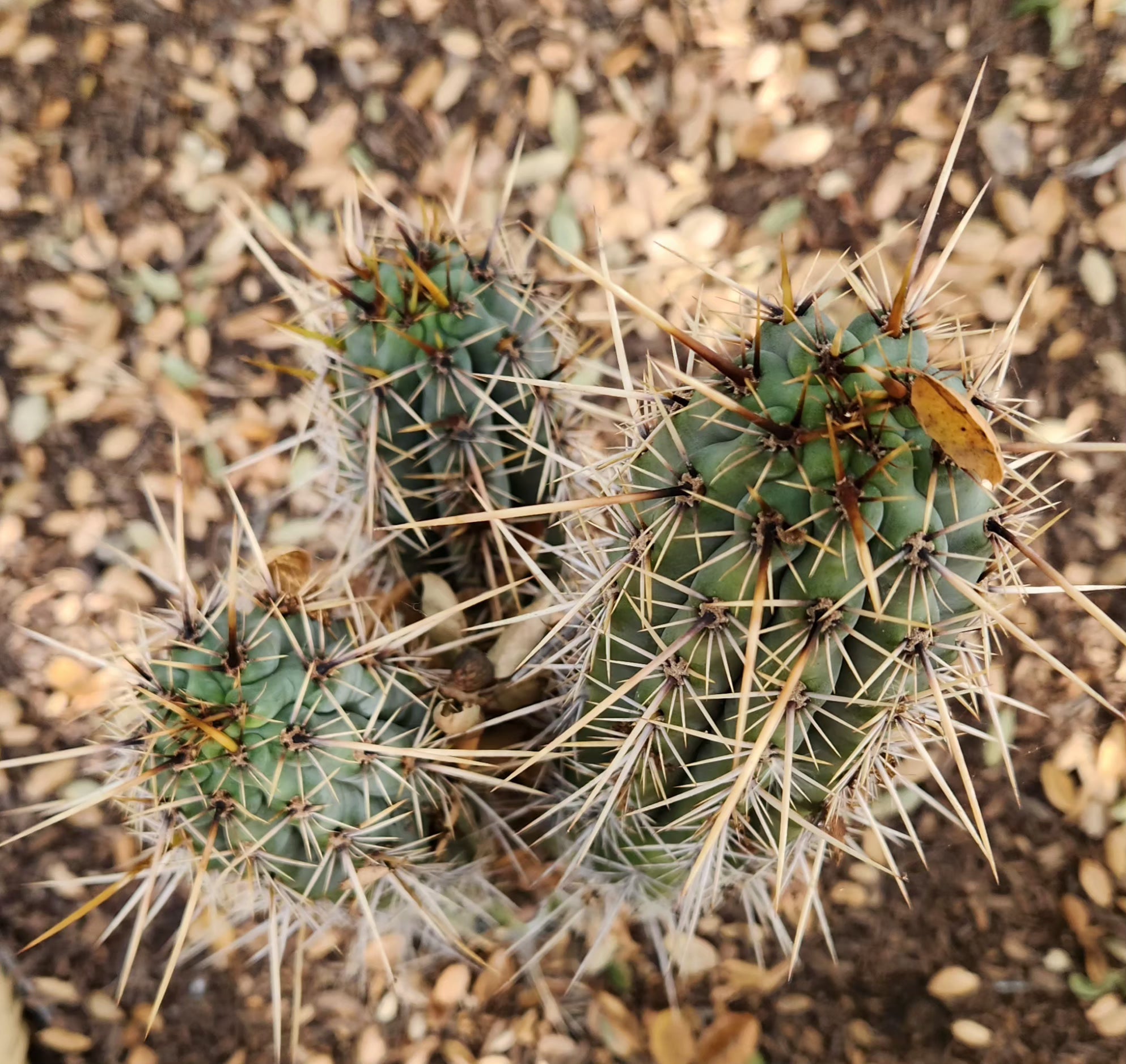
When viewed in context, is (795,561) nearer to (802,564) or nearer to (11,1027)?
(802,564)

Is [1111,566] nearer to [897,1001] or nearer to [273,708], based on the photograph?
[897,1001]

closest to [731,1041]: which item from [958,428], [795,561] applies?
[795,561]

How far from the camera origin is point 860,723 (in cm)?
61

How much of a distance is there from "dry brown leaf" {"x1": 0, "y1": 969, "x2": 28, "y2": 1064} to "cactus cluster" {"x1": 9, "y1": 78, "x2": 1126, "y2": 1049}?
21.8 inches

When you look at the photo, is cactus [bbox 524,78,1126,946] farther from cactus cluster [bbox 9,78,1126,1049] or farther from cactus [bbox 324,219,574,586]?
cactus [bbox 324,219,574,586]

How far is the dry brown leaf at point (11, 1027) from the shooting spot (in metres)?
1.15

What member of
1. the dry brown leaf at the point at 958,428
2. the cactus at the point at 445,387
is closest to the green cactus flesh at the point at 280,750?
the cactus at the point at 445,387

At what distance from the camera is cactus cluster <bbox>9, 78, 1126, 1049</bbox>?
53 cm

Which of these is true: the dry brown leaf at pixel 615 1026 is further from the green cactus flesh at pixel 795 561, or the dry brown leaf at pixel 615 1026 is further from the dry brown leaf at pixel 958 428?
the dry brown leaf at pixel 958 428

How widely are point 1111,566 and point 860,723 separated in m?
0.84

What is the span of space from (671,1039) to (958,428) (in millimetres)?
976

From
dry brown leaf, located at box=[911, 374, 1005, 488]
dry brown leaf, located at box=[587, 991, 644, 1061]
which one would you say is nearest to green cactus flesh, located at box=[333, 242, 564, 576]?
dry brown leaf, located at box=[911, 374, 1005, 488]

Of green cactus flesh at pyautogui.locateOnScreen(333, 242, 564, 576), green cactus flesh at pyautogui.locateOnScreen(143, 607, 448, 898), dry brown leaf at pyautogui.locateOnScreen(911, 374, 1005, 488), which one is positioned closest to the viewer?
dry brown leaf at pyautogui.locateOnScreen(911, 374, 1005, 488)

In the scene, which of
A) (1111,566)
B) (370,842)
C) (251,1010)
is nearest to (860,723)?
(370,842)
